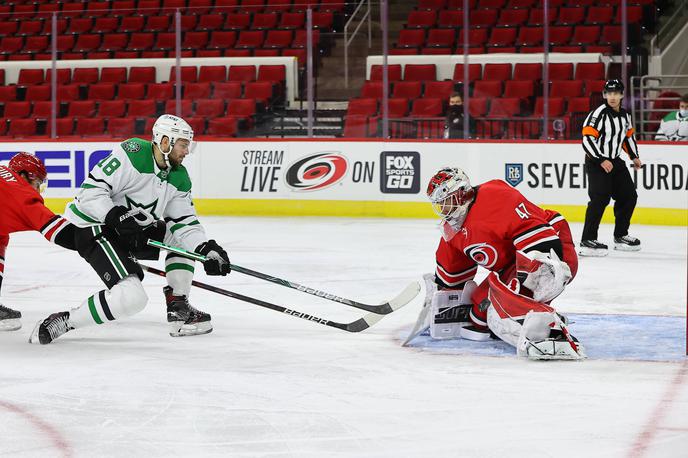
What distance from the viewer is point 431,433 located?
130 inches

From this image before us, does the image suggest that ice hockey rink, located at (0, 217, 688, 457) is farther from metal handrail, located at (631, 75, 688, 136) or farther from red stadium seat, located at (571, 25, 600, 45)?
red stadium seat, located at (571, 25, 600, 45)

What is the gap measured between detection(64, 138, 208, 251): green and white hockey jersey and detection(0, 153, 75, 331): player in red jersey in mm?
85

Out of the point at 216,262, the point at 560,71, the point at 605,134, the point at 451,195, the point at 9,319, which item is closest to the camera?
the point at 451,195

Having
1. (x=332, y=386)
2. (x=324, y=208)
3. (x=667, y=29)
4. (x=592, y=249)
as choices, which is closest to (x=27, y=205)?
(x=332, y=386)

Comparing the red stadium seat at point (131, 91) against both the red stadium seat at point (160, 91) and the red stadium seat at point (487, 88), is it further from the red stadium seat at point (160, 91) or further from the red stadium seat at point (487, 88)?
the red stadium seat at point (487, 88)

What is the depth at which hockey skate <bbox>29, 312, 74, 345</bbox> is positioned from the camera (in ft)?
15.1

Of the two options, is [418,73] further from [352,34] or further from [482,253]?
[482,253]

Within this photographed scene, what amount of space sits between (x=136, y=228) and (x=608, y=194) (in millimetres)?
4309

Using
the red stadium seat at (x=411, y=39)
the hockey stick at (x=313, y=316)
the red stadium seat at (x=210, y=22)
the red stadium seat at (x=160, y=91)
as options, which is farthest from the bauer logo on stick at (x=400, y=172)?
the hockey stick at (x=313, y=316)

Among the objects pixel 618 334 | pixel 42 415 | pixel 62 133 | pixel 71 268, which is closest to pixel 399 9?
pixel 62 133

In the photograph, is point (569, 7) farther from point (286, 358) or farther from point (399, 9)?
point (286, 358)

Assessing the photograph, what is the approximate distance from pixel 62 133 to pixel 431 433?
872 cm

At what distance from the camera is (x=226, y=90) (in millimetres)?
11211

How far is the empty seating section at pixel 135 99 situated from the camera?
36.4 ft
